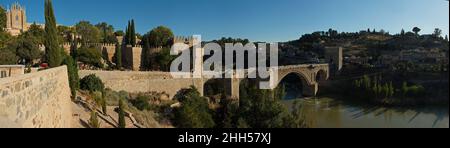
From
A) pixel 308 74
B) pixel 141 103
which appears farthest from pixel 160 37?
pixel 308 74

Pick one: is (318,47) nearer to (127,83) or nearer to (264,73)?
(264,73)

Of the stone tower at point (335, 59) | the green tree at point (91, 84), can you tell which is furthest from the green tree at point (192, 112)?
the stone tower at point (335, 59)

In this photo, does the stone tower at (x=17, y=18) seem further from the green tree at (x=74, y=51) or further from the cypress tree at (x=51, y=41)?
the cypress tree at (x=51, y=41)

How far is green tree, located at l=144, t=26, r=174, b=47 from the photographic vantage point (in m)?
20.6

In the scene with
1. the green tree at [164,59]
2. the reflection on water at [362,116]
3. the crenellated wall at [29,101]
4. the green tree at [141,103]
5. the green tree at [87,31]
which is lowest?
the reflection on water at [362,116]

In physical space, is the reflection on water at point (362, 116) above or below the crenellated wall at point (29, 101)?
below

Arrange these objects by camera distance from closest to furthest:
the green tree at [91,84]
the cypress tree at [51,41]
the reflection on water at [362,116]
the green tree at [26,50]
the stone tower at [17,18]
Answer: the cypress tree at [51,41] → the green tree at [91,84] → the green tree at [26,50] → the reflection on water at [362,116] → the stone tower at [17,18]

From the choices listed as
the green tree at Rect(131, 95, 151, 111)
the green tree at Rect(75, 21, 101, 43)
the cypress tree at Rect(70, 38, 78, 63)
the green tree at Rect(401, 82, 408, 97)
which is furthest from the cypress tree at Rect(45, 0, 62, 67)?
the green tree at Rect(401, 82, 408, 97)

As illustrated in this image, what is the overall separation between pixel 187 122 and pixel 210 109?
3.51m

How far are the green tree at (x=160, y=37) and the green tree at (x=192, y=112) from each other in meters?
6.82

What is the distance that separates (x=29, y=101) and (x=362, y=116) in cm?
1636

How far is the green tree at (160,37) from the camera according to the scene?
20625mm

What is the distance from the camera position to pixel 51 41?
973 centimetres
